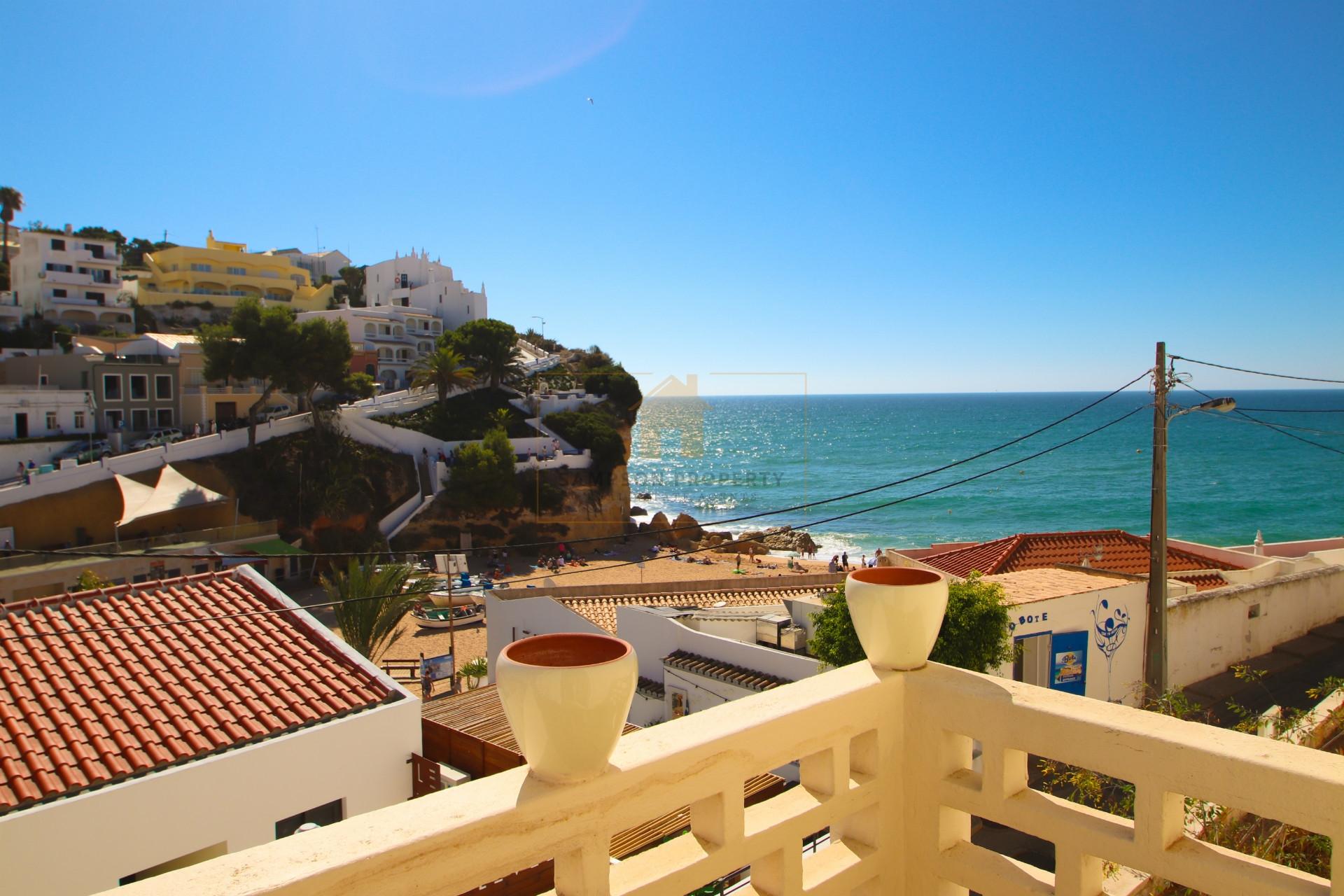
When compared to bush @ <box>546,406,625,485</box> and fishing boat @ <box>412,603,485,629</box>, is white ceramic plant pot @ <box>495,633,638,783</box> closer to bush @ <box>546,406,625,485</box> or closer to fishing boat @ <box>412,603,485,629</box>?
fishing boat @ <box>412,603,485,629</box>

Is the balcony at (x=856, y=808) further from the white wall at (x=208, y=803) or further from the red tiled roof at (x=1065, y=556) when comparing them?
the red tiled roof at (x=1065, y=556)

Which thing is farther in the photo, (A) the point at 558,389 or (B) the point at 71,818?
(A) the point at 558,389

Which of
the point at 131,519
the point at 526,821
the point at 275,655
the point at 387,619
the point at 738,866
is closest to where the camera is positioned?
the point at 526,821

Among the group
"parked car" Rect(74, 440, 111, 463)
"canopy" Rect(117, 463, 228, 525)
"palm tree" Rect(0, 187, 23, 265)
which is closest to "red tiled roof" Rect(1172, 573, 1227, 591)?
"canopy" Rect(117, 463, 228, 525)

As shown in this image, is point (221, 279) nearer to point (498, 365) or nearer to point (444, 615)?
point (498, 365)

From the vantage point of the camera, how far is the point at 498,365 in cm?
5588

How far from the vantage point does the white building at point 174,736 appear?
6.36 m

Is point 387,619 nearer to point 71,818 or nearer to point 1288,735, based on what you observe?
point 71,818

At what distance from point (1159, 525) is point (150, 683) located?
12061 mm

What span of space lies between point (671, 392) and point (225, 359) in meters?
28.8

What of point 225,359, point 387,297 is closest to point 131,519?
point 225,359

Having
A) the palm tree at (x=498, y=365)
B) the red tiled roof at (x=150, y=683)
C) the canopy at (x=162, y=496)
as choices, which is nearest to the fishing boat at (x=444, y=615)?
the canopy at (x=162, y=496)

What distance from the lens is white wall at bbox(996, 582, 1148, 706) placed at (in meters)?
13.1

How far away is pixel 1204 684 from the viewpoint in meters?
14.9
